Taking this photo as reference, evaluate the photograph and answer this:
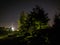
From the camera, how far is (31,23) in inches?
1098

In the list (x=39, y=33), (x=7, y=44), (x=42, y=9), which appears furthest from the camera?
(x=42, y=9)

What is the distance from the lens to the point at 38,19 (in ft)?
92.9

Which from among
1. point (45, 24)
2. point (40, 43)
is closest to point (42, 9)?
point (45, 24)

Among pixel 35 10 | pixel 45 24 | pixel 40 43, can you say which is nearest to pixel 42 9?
pixel 35 10

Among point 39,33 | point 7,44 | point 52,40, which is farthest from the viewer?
point 7,44

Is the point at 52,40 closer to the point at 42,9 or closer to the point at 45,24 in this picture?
the point at 45,24

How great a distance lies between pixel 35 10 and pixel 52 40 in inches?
596

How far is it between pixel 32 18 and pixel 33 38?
12.1 m

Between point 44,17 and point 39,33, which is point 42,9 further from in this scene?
point 39,33

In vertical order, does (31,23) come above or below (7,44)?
above

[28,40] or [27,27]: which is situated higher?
[27,27]

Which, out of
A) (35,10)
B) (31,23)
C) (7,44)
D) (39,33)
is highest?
(35,10)

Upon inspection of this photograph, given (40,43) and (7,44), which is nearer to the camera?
(40,43)

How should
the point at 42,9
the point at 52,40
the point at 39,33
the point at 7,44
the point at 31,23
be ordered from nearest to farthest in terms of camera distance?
the point at 52,40 → the point at 39,33 → the point at 7,44 → the point at 31,23 → the point at 42,9
